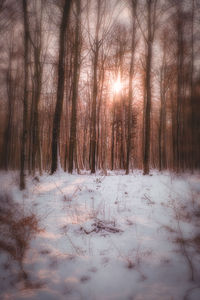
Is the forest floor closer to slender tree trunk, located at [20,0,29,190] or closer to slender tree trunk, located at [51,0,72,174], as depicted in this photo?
slender tree trunk, located at [20,0,29,190]

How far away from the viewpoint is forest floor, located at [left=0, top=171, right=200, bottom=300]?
1.68m

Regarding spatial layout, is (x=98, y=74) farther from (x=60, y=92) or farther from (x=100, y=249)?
(x=100, y=249)

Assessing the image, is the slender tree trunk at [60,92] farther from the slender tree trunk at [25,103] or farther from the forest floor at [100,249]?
the forest floor at [100,249]

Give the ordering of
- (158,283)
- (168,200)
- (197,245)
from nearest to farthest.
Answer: (158,283) → (197,245) → (168,200)

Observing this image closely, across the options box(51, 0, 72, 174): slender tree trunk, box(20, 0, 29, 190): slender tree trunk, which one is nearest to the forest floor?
box(20, 0, 29, 190): slender tree trunk

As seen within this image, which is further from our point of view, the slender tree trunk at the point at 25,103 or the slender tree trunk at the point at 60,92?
the slender tree trunk at the point at 60,92

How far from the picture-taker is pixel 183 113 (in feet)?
40.9

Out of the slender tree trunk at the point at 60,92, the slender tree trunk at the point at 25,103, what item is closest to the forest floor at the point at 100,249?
the slender tree trunk at the point at 25,103

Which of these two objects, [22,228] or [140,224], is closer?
[22,228]

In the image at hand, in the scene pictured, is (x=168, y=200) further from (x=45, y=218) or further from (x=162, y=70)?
(x=162, y=70)

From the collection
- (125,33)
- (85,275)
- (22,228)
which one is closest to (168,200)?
(85,275)

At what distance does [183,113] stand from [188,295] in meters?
13.6

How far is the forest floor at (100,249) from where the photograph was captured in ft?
5.53

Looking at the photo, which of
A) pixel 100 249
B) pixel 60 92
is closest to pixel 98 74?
pixel 60 92
